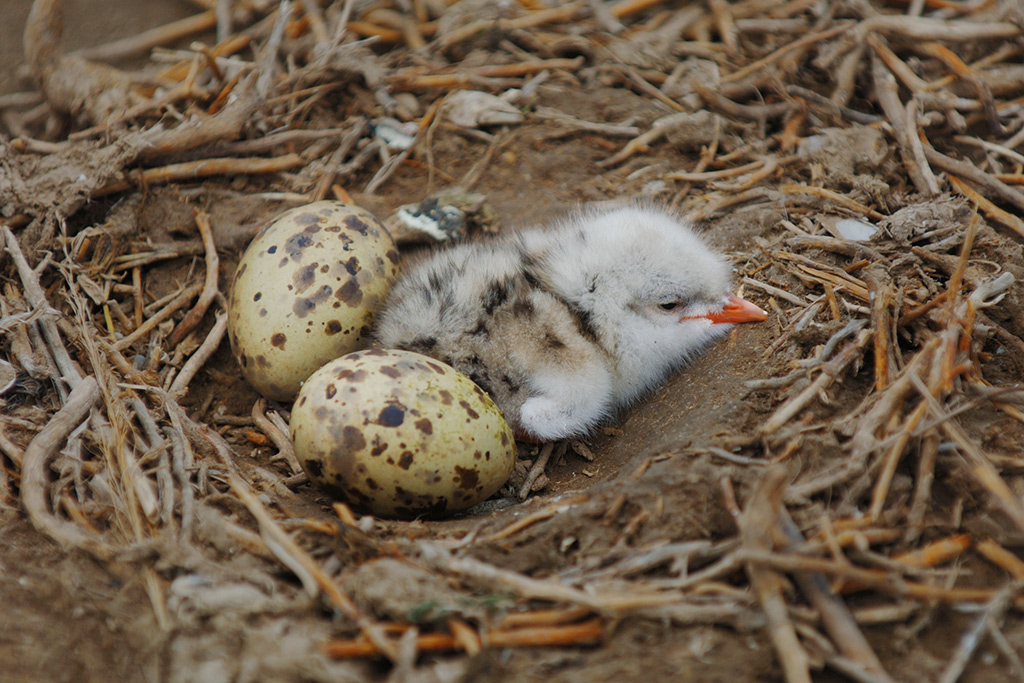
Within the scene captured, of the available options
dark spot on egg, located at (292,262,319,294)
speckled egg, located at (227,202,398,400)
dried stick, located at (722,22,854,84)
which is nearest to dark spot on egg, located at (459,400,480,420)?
speckled egg, located at (227,202,398,400)

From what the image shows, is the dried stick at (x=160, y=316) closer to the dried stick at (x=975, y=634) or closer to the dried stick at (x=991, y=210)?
the dried stick at (x=975, y=634)

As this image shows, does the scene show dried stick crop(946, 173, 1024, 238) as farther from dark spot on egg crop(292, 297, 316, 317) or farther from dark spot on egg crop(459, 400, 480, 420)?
dark spot on egg crop(292, 297, 316, 317)

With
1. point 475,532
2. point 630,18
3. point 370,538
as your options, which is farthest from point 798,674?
point 630,18

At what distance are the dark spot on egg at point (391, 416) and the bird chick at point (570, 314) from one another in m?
0.54

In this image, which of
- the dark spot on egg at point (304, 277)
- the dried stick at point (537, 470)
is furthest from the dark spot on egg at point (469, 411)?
the dark spot on egg at point (304, 277)

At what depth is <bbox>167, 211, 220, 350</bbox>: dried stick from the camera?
3.28 m

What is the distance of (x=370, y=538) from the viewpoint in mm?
2090

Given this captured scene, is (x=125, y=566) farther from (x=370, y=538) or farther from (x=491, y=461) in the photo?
(x=491, y=461)

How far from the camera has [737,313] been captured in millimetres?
3006

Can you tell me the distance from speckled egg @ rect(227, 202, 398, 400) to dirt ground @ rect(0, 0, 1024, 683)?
0.40 meters

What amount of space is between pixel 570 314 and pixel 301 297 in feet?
3.41

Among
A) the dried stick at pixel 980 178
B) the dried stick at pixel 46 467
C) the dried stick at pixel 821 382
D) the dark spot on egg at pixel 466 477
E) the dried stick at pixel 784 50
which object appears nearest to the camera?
the dried stick at pixel 46 467

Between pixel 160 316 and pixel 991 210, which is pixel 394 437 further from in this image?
pixel 991 210

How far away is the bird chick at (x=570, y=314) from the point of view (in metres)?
2.92
